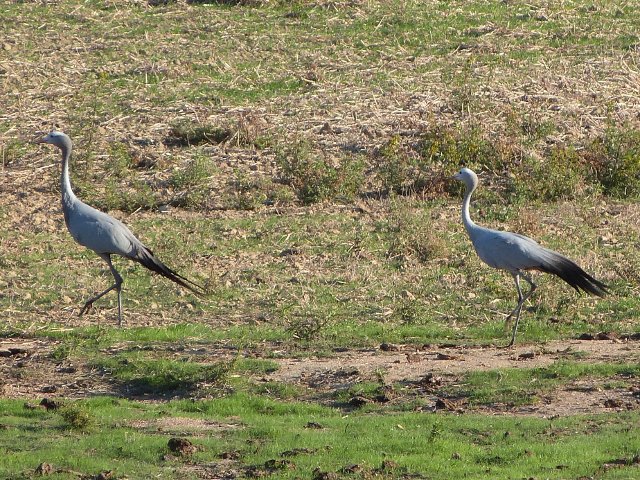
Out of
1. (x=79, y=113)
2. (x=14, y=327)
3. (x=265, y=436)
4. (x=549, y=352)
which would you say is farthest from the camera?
(x=79, y=113)

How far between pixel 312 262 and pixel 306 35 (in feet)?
29.1

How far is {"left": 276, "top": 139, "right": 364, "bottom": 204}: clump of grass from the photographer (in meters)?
17.4

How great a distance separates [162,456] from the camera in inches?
346

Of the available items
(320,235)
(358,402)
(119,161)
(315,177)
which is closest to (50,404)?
(358,402)

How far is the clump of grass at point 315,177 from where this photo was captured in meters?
17.4

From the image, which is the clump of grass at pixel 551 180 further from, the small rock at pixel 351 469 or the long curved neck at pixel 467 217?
the small rock at pixel 351 469

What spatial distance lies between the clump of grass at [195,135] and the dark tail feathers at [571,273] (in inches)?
296

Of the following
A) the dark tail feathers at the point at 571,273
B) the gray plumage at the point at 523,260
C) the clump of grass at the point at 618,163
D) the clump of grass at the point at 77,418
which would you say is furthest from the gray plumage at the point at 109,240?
the clump of grass at the point at 618,163

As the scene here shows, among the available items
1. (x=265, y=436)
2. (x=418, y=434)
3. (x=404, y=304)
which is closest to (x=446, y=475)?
(x=418, y=434)

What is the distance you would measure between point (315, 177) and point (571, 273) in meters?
5.73

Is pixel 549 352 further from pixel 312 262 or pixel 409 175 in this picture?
pixel 409 175

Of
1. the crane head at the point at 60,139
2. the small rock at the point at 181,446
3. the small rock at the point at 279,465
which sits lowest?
the small rock at the point at 181,446

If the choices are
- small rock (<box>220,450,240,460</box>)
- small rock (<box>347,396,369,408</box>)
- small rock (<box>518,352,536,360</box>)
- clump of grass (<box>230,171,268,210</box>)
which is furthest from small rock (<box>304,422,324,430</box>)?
clump of grass (<box>230,171,268,210</box>)

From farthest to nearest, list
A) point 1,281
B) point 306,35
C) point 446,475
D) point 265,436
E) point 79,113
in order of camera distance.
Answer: point 306,35 → point 79,113 → point 1,281 → point 265,436 → point 446,475
